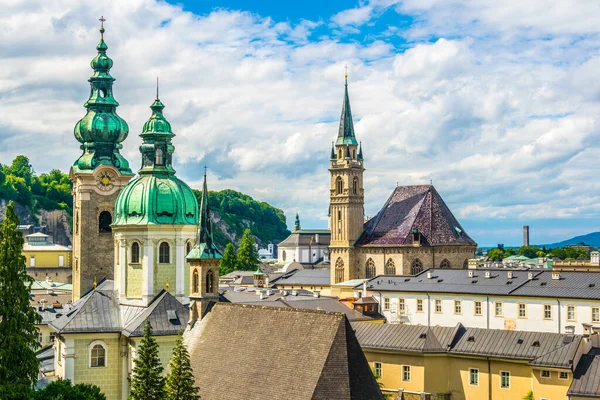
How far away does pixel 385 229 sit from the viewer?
116 meters

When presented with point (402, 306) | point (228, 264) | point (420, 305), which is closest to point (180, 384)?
point (420, 305)

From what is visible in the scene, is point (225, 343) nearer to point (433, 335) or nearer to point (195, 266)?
point (195, 266)

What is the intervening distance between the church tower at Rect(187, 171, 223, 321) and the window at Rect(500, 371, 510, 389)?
20920mm

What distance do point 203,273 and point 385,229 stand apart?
6209cm

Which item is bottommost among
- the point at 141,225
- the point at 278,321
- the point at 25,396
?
the point at 25,396

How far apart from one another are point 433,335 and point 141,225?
22.1 m

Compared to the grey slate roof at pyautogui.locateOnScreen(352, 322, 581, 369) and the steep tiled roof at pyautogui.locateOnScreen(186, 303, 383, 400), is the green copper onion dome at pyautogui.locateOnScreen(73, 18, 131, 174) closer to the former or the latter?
the grey slate roof at pyautogui.locateOnScreen(352, 322, 581, 369)

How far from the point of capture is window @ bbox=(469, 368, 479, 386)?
211 ft

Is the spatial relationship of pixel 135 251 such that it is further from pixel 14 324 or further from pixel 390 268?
pixel 390 268

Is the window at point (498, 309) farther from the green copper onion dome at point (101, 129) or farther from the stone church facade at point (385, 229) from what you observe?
the green copper onion dome at point (101, 129)

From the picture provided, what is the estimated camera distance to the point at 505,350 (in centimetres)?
6372

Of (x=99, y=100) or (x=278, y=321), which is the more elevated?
(x=99, y=100)

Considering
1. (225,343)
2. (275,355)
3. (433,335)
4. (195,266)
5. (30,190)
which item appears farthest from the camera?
(30,190)

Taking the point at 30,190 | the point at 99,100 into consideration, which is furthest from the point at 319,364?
the point at 30,190
